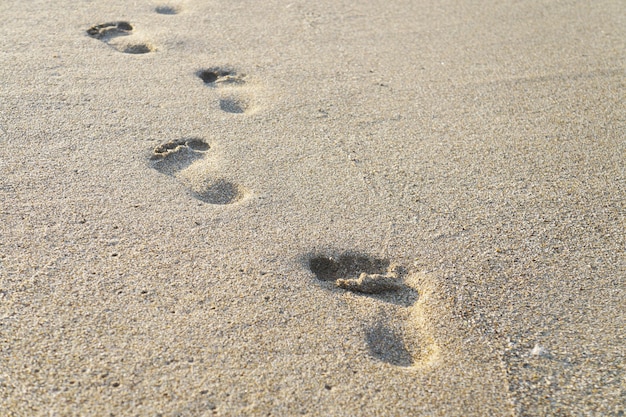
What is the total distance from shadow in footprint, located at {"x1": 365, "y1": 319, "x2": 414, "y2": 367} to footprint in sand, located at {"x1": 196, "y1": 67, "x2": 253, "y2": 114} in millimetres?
1182

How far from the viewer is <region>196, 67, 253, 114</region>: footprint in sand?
8.47 ft

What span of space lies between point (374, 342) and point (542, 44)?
6.75 ft

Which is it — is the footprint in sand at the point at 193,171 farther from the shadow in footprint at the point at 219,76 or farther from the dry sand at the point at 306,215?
the shadow in footprint at the point at 219,76

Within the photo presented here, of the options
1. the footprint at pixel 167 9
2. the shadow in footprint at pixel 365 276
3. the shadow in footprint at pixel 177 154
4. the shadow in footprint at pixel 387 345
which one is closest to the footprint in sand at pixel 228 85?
the shadow in footprint at pixel 177 154

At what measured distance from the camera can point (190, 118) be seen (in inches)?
96.8

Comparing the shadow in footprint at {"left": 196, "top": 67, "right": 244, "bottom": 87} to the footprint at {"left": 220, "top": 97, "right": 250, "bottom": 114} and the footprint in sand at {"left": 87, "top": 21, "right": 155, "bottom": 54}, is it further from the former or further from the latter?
the footprint in sand at {"left": 87, "top": 21, "right": 155, "bottom": 54}

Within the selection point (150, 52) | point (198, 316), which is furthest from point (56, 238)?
point (150, 52)

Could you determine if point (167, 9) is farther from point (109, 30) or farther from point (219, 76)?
point (219, 76)

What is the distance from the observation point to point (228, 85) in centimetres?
272

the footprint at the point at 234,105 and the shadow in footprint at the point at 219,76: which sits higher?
the shadow in footprint at the point at 219,76

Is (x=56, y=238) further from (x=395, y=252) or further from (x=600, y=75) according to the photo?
(x=600, y=75)

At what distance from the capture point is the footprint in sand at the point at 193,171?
2.09m

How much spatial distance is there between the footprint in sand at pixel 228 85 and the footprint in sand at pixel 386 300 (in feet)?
3.02

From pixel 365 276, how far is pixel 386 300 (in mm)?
87
